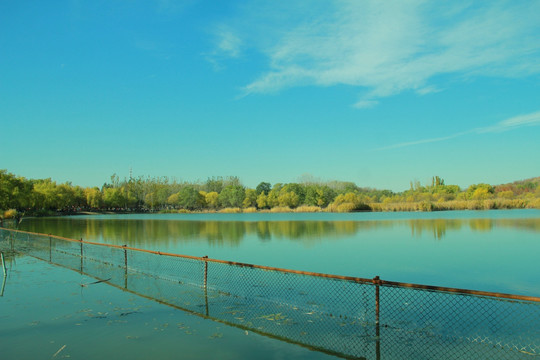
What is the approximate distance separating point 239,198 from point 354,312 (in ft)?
387

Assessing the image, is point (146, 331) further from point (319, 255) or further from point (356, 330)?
point (319, 255)

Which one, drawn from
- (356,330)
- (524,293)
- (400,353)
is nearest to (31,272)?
(356,330)

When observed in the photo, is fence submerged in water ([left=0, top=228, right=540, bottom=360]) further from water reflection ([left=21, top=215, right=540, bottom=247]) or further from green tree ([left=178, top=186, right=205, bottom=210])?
green tree ([left=178, top=186, right=205, bottom=210])

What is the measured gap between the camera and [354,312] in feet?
27.5

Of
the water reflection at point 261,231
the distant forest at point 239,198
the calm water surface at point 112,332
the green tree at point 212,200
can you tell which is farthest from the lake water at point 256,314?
the green tree at point 212,200

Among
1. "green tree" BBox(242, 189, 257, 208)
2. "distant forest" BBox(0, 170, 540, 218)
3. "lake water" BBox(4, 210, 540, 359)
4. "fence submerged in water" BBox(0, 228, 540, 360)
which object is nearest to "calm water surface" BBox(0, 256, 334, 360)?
"lake water" BBox(4, 210, 540, 359)

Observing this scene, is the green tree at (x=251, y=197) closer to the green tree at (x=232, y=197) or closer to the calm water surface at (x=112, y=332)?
the green tree at (x=232, y=197)

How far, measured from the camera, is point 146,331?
6895 mm

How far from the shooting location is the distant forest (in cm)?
6600

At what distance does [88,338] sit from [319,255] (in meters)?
12.2

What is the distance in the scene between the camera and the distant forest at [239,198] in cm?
6600

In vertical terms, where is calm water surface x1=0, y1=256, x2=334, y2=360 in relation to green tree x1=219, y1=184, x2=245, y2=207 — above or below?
below

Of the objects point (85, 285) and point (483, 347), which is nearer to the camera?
point (483, 347)

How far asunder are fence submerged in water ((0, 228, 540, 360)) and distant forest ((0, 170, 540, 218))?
170ft
